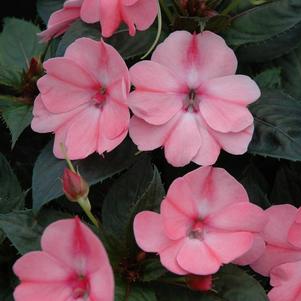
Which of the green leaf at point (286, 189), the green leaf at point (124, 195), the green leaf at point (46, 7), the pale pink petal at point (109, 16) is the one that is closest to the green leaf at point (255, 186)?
the green leaf at point (286, 189)

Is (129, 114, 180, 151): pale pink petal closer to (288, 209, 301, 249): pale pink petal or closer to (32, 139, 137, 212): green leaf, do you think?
(32, 139, 137, 212): green leaf

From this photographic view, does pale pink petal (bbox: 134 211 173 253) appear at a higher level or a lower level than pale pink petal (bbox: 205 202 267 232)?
higher

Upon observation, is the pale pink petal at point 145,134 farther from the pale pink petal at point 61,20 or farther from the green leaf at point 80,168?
the pale pink petal at point 61,20

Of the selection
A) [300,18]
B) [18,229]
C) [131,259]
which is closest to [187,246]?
[131,259]

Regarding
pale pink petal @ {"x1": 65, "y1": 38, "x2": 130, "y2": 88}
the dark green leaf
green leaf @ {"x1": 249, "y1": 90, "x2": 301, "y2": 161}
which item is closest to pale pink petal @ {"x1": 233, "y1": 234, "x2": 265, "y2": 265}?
green leaf @ {"x1": 249, "y1": 90, "x2": 301, "y2": 161}

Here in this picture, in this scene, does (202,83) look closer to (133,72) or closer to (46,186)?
(133,72)

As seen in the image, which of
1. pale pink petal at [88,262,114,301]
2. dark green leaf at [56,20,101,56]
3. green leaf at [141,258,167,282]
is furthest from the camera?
dark green leaf at [56,20,101,56]
